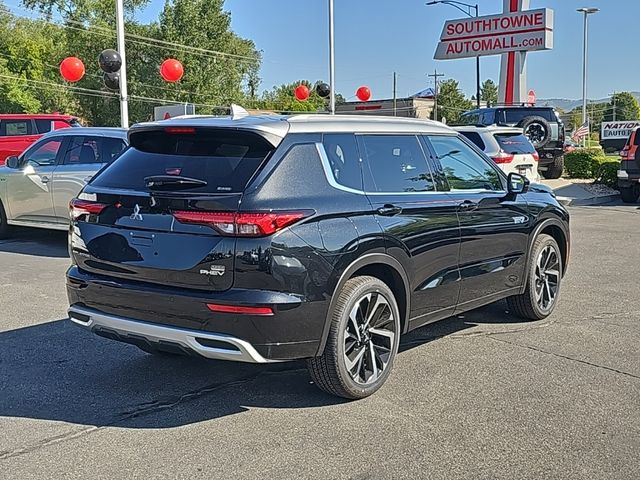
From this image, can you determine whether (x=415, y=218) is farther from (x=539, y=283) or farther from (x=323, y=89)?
(x=323, y=89)

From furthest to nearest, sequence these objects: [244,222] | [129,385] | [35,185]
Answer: [35,185] < [129,385] < [244,222]

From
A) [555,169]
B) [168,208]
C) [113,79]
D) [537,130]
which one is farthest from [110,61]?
[168,208]

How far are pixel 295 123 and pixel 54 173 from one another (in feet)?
23.2

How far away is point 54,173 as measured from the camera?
1058 cm

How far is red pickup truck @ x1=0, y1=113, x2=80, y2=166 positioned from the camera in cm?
2038

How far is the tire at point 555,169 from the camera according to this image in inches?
799

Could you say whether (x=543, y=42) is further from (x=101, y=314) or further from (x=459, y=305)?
(x=101, y=314)

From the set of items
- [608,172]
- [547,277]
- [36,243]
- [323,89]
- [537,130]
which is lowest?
[36,243]

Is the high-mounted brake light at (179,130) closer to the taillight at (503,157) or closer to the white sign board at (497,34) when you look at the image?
the taillight at (503,157)

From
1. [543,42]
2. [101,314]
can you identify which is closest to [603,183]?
[543,42]

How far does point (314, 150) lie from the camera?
178 inches

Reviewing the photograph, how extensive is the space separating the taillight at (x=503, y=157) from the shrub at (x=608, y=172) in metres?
7.12

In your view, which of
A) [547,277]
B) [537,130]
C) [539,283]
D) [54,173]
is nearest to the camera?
[539,283]

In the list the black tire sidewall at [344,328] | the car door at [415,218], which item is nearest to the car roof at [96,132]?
the car door at [415,218]
